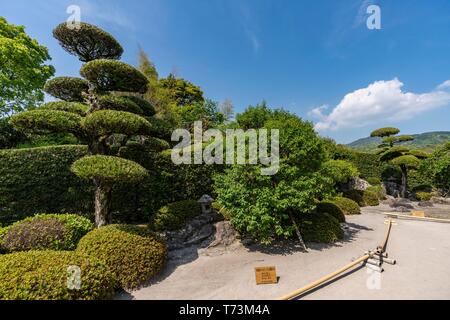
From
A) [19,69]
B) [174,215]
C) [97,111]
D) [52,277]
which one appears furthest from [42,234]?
[19,69]

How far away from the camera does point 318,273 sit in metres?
5.16

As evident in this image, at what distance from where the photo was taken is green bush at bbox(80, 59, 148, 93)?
5914 millimetres

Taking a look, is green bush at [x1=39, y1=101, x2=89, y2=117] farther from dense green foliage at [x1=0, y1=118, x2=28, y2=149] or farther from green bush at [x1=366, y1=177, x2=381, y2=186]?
green bush at [x1=366, y1=177, x2=381, y2=186]

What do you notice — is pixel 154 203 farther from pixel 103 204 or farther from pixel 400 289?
pixel 400 289

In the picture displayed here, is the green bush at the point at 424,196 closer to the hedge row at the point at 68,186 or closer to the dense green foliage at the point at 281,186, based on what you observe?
the dense green foliage at the point at 281,186

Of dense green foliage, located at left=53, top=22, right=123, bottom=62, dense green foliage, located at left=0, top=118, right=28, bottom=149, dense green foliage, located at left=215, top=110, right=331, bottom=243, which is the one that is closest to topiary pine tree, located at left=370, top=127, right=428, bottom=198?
dense green foliage, located at left=215, top=110, right=331, bottom=243

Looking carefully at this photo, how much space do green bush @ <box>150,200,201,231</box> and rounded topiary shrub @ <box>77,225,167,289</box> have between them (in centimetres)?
212

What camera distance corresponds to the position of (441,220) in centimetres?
1007

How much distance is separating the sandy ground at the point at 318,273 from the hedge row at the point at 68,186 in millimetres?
3698

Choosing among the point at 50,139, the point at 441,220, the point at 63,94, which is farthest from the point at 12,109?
the point at 441,220

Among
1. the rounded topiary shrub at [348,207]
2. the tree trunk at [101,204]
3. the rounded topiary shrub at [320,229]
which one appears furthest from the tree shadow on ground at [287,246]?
the rounded topiary shrub at [348,207]

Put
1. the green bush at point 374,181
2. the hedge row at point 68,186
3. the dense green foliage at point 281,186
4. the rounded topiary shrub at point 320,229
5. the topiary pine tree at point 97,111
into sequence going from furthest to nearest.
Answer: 1. the green bush at point 374,181
2. the hedge row at point 68,186
3. the rounded topiary shrub at point 320,229
4. the dense green foliage at point 281,186
5. the topiary pine tree at point 97,111

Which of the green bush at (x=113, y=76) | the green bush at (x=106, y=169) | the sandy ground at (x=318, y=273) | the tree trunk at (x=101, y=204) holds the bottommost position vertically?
the sandy ground at (x=318, y=273)

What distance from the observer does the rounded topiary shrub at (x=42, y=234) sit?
517cm
